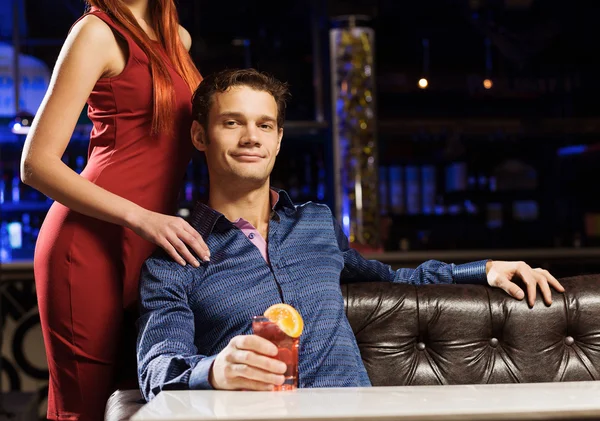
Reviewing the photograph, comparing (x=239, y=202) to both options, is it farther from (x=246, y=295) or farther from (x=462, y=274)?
(x=462, y=274)

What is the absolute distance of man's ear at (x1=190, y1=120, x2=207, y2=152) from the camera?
6.35 ft

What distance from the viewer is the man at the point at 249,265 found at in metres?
1.75

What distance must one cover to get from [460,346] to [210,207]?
720mm

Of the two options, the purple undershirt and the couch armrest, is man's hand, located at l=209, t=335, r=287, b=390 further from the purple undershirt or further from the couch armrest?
the purple undershirt

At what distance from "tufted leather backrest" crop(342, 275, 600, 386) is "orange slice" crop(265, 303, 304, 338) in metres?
0.69

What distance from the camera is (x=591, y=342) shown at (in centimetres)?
209

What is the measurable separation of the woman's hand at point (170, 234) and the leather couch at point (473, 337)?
0.51 meters

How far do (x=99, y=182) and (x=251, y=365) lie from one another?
0.72 m

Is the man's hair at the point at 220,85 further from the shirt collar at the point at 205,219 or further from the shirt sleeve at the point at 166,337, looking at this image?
the shirt sleeve at the point at 166,337

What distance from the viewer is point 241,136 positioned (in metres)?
1.89

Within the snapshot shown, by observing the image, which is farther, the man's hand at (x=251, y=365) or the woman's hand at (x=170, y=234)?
the woman's hand at (x=170, y=234)

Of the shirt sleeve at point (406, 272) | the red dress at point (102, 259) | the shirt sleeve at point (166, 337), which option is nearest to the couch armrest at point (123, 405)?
the shirt sleeve at point (166, 337)

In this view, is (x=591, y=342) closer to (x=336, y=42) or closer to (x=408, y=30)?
(x=336, y=42)

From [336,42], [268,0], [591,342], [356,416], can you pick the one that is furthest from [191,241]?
[268,0]
